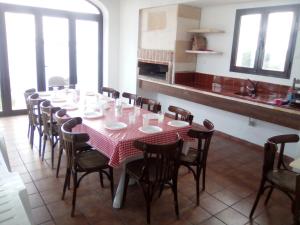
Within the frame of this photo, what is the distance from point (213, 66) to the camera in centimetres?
466

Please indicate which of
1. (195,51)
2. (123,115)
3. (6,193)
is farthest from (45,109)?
(195,51)

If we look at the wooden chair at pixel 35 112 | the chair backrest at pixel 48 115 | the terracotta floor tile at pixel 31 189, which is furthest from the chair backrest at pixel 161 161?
the wooden chair at pixel 35 112

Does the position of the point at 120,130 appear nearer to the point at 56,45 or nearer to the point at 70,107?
the point at 70,107

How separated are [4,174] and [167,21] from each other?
3.92 meters

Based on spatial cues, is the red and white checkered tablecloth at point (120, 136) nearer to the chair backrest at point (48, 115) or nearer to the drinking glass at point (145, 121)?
the drinking glass at point (145, 121)

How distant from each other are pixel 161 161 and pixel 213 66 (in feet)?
9.86

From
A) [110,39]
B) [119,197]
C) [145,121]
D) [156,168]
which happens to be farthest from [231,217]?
[110,39]

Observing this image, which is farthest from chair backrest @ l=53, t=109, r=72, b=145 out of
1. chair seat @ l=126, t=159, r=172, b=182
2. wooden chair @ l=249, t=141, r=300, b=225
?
wooden chair @ l=249, t=141, r=300, b=225

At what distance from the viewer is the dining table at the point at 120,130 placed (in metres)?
2.26

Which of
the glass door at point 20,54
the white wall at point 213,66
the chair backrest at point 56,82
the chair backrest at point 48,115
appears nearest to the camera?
the chair backrest at point 48,115

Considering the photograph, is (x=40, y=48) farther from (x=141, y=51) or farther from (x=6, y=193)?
(x=6, y=193)

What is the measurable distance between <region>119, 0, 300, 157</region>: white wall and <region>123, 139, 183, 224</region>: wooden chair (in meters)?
2.04

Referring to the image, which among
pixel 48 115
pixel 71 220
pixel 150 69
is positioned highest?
pixel 150 69

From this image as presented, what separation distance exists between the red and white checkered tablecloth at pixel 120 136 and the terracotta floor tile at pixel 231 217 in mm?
800
